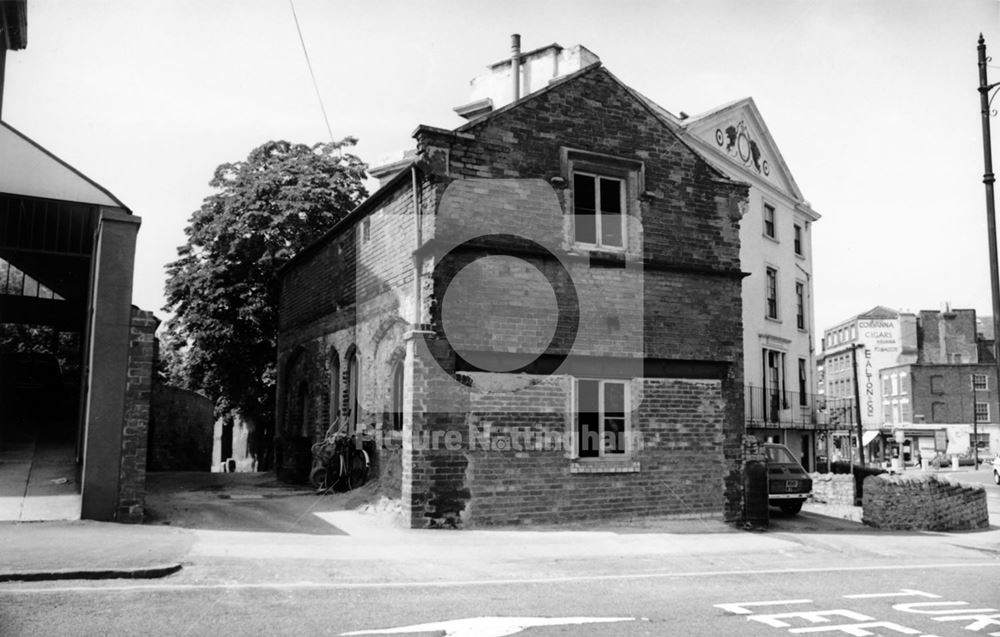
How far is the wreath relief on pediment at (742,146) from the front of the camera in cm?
2835

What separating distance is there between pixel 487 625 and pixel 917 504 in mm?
12073

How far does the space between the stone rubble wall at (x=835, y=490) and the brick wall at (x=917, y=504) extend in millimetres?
4713

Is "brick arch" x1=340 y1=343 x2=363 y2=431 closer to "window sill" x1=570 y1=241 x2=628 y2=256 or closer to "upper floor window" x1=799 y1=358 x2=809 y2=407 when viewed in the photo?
"window sill" x1=570 y1=241 x2=628 y2=256

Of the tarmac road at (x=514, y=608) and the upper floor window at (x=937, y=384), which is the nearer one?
the tarmac road at (x=514, y=608)

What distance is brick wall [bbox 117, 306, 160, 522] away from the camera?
11.1 m

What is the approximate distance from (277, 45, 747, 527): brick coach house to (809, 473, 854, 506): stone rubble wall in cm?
810

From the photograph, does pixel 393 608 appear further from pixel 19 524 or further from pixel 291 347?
pixel 291 347

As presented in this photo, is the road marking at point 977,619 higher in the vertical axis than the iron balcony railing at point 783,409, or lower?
lower

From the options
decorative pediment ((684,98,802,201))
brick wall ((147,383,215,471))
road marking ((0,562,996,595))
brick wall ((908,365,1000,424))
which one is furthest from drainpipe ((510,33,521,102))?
brick wall ((908,365,1000,424))

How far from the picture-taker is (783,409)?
30.0 m

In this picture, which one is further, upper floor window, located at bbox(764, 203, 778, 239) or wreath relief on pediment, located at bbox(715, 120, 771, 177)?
upper floor window, located at bbox(764, 203, 778, 239)

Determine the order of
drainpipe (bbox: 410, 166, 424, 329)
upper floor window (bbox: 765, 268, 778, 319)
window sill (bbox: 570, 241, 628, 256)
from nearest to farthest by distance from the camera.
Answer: drainpipe (bbox: 410, 166, 424, 329), window sill (bbox: 570, 241, 628, 256), upper floor window (bbox: 765, 268, 778, 319)

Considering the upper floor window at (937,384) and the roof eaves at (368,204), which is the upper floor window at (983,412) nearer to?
the upper floor window at (937,384)

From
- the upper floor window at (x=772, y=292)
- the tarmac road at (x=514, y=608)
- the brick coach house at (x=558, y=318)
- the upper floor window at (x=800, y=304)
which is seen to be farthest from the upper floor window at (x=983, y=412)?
the tarmac road at (x=514, y=608)
